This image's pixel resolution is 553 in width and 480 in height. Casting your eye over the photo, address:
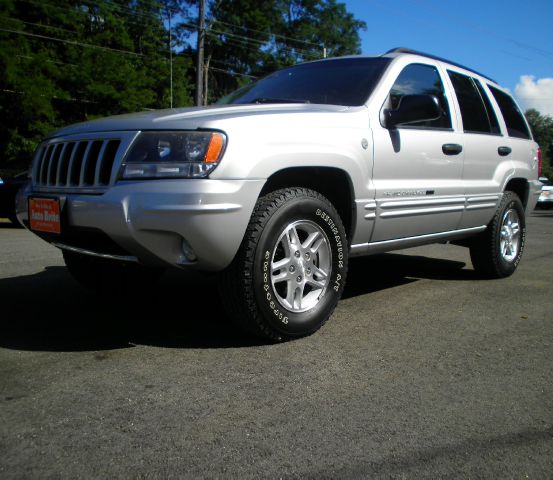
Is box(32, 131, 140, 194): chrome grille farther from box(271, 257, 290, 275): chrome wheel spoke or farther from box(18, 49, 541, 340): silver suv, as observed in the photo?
box(271, 257, 290, 275): chrome wheel spoke

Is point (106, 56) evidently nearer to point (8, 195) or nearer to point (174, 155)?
point (8, 195)

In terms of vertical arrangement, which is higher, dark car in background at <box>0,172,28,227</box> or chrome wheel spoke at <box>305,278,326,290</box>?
chrome wheel spoke at <box>305,278,326,290</box>

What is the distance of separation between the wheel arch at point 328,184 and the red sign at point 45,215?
1119 millimetres

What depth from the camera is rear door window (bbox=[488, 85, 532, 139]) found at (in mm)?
5387

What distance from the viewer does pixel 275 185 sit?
129 inches

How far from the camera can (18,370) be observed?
2.66 m

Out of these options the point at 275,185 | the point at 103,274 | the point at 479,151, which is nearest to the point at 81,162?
the point at 275,185

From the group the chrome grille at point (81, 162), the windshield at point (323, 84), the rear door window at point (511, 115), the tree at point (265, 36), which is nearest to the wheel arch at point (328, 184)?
the windshield at point (323, 84)

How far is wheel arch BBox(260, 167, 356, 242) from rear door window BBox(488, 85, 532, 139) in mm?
2547

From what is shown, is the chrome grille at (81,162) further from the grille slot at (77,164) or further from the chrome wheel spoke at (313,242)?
the chrome wheel spoke at (313,242)

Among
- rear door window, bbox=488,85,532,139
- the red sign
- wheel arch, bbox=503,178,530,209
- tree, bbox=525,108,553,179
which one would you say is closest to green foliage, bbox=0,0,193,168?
rear door window, bbox=488,85,532,139

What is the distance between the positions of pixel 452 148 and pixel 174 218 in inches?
99.0

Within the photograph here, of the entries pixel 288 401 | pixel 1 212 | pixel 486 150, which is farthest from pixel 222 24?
pixel 288 401

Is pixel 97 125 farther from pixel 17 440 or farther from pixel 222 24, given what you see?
pixel 222 24
